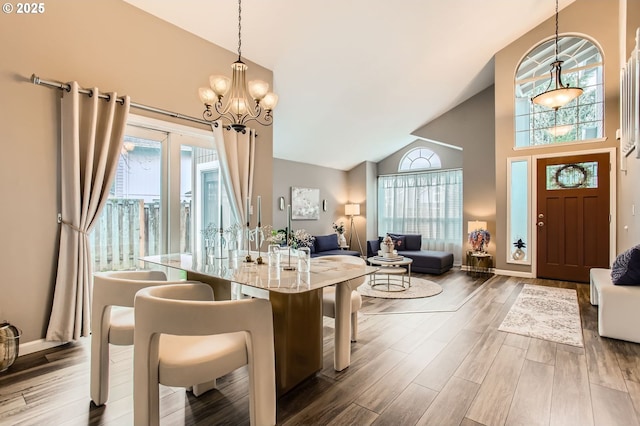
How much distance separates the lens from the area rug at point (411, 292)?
443 cm

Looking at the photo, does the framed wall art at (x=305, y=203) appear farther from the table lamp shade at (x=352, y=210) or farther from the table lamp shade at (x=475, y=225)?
the table lamp shade at (x=475, y=225)

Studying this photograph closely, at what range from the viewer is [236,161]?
402 centimetres

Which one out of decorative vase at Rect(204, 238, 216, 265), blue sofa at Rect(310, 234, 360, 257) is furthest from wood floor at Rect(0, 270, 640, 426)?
blue sofa at Rect(310, 234, 360, 257)

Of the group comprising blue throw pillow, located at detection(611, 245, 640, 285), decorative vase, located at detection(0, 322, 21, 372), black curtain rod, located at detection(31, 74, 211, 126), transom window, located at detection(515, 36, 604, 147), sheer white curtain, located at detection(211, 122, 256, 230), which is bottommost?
decorative vase, located at detection(0, 322, 21, 372)

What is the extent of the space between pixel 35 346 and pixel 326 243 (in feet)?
17.0

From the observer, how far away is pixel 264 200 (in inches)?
179

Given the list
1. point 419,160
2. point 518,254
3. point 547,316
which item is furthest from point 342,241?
point 547,316

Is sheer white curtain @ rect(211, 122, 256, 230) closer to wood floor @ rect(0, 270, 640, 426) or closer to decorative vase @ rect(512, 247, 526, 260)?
wood floor @ rect(0, 270, 640, 426)

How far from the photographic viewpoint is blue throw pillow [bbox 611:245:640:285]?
2.84m

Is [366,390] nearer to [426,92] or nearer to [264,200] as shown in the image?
[264,200]

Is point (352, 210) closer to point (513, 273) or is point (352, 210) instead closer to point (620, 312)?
point (513, 273)

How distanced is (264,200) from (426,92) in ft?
12.6

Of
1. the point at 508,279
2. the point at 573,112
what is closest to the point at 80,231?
the point at 508,279

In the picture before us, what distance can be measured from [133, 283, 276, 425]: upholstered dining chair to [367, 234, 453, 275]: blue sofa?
203 inches
